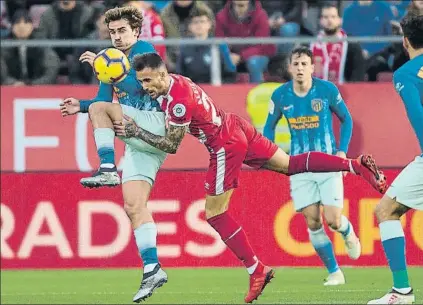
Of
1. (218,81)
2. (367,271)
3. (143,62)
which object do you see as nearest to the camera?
(143,62)

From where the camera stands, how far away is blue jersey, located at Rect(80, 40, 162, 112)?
10711 millimetres

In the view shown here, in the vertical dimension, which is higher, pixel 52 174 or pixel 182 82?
pixel 182 82

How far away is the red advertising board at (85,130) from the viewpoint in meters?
15.7

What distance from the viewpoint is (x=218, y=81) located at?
15.7 meters

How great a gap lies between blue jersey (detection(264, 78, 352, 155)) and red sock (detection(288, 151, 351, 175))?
1.74 m

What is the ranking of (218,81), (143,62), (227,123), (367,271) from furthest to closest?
(218,81) < (367,271) < (227,123) < (143,62)

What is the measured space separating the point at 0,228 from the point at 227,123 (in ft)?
18.0

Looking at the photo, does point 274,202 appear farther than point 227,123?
Yes

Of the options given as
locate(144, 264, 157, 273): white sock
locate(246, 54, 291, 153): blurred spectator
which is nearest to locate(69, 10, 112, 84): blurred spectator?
locate(246, 54, 291, 153): blurred spectator

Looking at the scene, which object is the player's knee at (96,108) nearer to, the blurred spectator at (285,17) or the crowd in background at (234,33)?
the crowd in background at (234,33)

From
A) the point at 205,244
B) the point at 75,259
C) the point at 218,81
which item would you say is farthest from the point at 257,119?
the point at 75,259

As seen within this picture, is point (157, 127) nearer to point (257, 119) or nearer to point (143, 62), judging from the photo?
point (143, 62)

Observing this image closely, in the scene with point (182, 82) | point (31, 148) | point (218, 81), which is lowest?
point (31, 148)

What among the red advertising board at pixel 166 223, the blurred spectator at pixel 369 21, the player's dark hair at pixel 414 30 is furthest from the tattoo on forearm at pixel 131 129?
the blurred spectator at pixel 369 21
